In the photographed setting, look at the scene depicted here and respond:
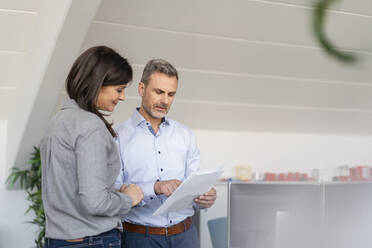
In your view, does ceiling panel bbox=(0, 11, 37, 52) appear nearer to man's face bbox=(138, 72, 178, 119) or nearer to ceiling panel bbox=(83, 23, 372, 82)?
ceiling panel bbox=(83, 23, 372, 82)

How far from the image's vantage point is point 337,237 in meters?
0.93

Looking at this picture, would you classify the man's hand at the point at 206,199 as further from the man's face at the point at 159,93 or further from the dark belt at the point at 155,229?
the man's face at the point at 159,93

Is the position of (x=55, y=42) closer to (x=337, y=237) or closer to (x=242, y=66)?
(x=242, y=66)

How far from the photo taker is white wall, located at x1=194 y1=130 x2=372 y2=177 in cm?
481

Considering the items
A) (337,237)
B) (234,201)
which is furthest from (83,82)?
(337,237)

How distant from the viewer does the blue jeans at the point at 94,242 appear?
131 centimetres

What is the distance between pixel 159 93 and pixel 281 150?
10.8ft

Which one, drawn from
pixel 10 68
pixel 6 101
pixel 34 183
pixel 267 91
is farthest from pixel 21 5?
pixel 267 91

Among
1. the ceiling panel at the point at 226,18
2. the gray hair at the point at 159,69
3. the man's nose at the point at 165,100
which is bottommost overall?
the man's nose at the point at 165,100

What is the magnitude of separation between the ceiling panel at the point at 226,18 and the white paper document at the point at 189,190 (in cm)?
167

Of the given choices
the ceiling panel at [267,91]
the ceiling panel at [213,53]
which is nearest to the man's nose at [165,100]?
the ceiling panel at [213,53]

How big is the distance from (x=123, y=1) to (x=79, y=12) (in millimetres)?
585

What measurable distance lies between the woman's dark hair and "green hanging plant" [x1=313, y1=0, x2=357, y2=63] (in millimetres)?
1137

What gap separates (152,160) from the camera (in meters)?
1.98
